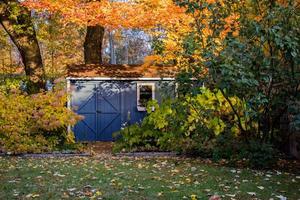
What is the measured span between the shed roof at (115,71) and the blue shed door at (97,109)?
0.38 metres

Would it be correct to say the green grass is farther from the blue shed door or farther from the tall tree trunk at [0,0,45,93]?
the tall tree trunk at [0,0,45,93]

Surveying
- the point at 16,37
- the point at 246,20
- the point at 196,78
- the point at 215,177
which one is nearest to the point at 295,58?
the point at 246,20

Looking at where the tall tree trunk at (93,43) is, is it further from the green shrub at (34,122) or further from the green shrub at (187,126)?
the green shrub at (187,126)

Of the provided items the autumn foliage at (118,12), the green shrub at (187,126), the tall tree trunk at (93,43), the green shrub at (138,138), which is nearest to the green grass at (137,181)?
the green shrub at (187,126)

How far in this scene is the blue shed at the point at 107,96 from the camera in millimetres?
15969

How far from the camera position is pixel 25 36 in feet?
50.6

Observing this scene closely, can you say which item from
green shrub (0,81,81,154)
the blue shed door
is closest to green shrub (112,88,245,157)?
green shrub (0,81,81,154)

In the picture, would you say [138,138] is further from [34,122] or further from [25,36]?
[25,36]

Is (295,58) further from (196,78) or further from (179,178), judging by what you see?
(179,178)

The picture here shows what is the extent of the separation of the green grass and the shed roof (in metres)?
6.72

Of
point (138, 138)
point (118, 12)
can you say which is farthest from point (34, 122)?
point (118, 12)

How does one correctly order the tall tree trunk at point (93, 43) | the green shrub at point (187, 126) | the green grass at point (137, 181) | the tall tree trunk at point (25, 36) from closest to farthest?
the green grass at point (137, 181) < the green shrub at point (187, 126) < the tall tree trunk at point (25, 36) < the tall tree trunk at point (93, 43)

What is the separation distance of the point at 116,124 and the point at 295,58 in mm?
9517

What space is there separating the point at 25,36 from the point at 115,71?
3775mm
